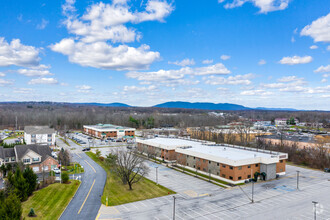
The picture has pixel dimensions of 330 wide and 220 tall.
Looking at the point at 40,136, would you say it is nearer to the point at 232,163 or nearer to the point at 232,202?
the point at 232,163

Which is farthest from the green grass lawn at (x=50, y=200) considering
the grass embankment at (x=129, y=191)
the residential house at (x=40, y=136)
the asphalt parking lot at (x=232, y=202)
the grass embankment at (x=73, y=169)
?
the residential house at (x=40, y=136)

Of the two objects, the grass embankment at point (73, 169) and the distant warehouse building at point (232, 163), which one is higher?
the distant warehouse building at point (232, 163)

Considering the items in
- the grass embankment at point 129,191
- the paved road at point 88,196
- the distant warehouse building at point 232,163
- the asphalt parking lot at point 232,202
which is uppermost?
the distant warehouse building at point 232,163

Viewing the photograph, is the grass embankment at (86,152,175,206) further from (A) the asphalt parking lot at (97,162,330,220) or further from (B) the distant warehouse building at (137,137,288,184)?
(B) the distant warehouse building at (137,137,288,184)

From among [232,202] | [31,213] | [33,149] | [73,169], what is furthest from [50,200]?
[232,202]

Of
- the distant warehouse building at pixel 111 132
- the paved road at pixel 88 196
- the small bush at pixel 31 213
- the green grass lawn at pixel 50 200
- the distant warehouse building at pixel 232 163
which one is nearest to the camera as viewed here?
the small bush at pixel 31 213

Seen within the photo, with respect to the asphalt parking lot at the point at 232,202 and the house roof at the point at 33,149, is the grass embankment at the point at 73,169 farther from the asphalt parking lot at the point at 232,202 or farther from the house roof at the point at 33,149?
the asphalt parking lot at the point at 232,202
